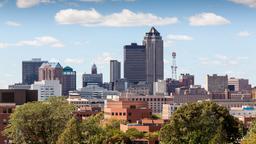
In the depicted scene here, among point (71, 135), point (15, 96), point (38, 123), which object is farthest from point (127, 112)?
point (71, 135)

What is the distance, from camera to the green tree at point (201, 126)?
2667 inches

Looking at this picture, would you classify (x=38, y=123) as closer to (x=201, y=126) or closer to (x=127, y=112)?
(x=201, y=126)

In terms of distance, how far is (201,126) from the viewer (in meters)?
70.9

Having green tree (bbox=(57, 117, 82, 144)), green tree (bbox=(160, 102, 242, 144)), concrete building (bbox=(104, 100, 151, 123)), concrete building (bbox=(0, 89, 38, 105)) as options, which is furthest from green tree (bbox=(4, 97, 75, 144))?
concrete building (bbox=(104, 100, 151, 123))

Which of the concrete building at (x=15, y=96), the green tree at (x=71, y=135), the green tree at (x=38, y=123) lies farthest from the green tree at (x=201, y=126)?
the concrete building at (x=15, y=96)

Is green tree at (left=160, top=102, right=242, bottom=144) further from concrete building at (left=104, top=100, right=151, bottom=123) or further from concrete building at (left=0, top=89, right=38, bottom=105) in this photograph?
concrete building at (left=104, top=100, right=151, bottom=123)

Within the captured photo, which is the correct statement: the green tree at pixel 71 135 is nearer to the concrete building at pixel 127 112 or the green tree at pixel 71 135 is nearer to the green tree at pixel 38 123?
the green tree at pixel 38 123

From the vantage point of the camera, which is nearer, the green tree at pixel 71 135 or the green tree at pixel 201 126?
the green tree at pixel 71 135

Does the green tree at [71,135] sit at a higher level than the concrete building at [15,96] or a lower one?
lower

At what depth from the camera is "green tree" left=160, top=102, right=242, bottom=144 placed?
67750 mm

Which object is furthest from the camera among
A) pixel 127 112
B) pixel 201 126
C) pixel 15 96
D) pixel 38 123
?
pixel 127 112

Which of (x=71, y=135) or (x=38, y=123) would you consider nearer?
(x=71, y=135)

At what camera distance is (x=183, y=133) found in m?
68.7

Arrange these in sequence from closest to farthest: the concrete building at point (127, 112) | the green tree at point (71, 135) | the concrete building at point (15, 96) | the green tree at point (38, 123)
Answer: the green tree at point (71, 135) < the green tree at point (38, 123) < the concrete building at point (15, 96) < the concrete building at point (127, 112)
